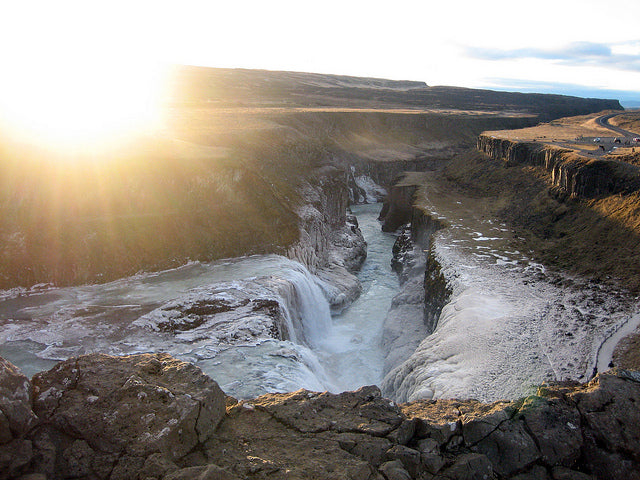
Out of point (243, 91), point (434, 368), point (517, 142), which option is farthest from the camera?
point (243, 91)

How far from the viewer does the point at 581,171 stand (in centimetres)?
3381

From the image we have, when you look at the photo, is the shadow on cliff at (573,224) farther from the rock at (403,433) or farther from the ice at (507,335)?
the rock at (403,433)

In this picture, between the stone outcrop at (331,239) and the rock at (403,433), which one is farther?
the stone outcrop at (331,239)

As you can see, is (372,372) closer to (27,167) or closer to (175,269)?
(175,269)

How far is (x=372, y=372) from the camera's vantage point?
77.4 ft

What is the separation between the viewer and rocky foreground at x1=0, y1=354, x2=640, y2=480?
24.2 ft

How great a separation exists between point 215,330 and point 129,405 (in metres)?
12.2

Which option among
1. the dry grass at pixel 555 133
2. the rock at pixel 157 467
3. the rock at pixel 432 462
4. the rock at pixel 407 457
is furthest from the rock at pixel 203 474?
the dry grass at pixel 555 133

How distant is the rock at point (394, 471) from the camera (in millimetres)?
7593

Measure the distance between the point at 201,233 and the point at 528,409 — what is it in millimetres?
22715

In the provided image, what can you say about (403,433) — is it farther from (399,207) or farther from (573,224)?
(399,207)

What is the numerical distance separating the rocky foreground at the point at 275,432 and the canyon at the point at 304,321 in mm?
38

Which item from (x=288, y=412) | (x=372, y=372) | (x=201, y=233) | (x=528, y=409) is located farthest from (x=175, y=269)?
(x=528, y=409)

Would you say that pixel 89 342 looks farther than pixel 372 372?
No
